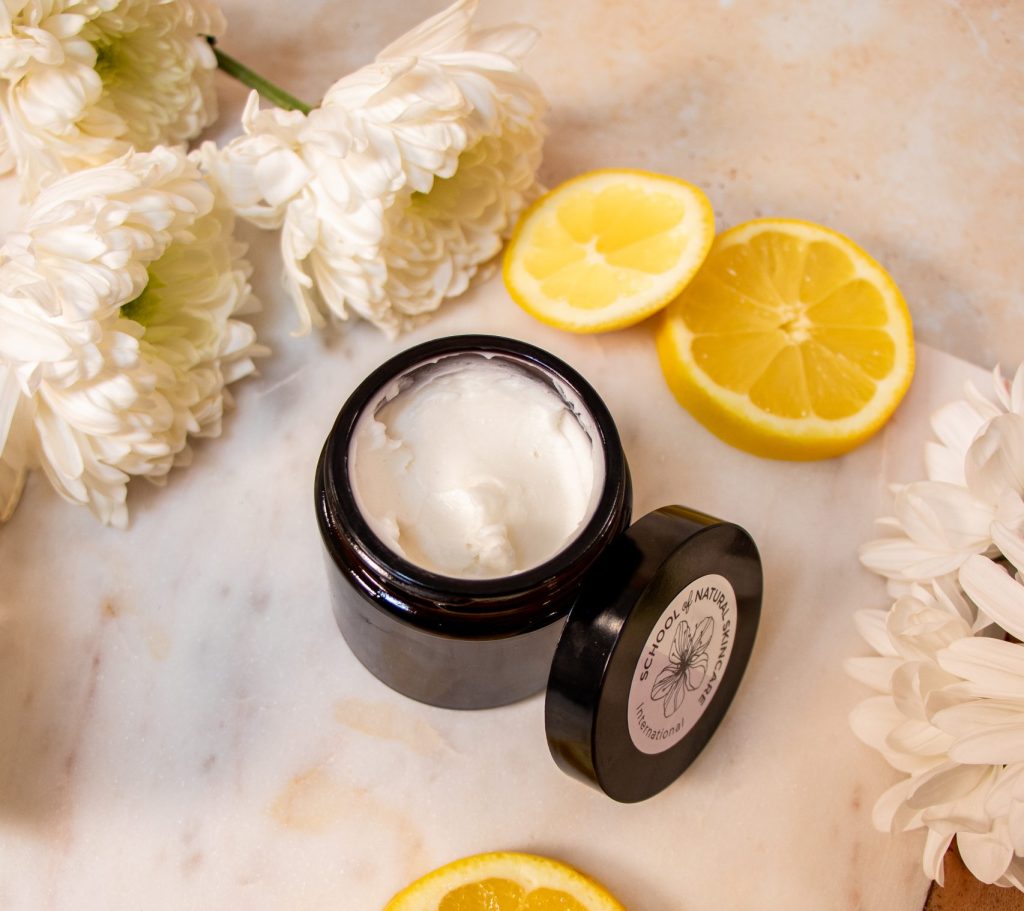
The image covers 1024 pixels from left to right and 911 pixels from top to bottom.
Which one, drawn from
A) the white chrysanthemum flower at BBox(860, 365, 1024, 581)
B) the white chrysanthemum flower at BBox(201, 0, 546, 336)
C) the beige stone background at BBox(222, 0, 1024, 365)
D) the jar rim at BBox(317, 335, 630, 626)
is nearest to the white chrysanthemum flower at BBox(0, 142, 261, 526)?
the white chrysanthemum flower at BBox(201, 0, 546, 336)

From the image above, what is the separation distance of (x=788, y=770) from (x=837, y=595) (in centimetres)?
17

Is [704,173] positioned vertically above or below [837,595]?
above

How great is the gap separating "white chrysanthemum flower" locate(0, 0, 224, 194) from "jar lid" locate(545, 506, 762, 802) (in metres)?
0.58

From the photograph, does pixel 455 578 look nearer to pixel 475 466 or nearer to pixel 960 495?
pixel 475 466

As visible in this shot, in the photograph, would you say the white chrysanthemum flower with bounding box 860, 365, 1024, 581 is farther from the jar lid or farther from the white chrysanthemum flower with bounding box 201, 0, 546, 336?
the white chrysanthemum flower with bounding box 201, 0, 546, 336

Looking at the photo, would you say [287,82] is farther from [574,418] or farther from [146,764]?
[146,764]

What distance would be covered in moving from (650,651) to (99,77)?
26.2 inches

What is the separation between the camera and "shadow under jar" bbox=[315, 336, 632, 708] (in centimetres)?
78

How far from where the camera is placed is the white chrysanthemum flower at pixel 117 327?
0.81 meters

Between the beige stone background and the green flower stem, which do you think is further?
the beige stone background

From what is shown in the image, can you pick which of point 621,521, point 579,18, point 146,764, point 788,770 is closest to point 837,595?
point 788,770

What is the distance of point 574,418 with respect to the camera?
887 millimetres

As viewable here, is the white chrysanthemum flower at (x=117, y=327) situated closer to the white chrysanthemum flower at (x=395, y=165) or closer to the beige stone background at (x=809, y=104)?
the white chrysanthemum flower at (x=395, y=165)

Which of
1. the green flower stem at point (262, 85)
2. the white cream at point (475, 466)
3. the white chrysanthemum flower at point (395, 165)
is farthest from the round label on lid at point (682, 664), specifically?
the green flower stem at point (262, 85)
